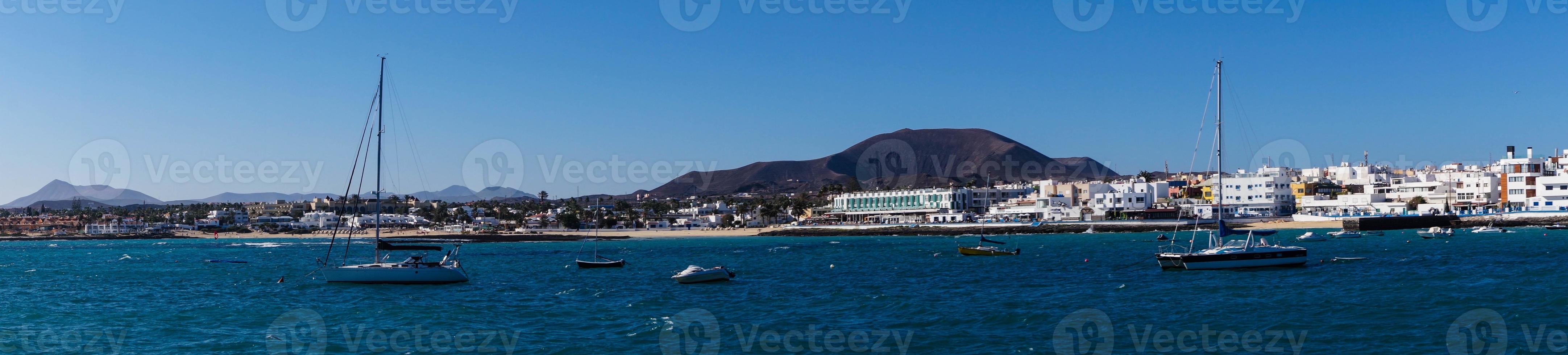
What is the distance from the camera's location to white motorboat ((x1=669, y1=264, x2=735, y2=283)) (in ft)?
134

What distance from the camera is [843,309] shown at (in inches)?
1183

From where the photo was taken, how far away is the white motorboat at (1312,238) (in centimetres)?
8006

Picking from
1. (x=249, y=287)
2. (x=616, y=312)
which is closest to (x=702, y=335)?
(x=616, y=312)

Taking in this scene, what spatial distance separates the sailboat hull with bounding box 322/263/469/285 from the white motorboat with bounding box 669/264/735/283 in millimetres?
8299

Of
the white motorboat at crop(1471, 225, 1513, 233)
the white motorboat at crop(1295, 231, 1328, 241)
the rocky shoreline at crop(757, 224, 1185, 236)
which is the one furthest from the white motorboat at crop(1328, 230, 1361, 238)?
the rocky shoreline at crop(757, 224, 1185, 236)

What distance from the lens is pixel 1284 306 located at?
28.5 m

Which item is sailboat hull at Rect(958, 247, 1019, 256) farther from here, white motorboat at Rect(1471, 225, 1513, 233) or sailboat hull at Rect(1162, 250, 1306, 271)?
white motorboat at Rect(1471, 225, 1513, 233)

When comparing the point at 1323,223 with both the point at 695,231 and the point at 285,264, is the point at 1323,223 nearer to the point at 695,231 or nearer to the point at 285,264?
the point at 695,231

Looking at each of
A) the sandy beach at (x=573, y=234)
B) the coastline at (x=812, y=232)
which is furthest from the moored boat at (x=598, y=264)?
the sandy beach at (x=573, y=234)

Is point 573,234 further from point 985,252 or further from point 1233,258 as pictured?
point 1233,258

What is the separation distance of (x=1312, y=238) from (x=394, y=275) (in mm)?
66503

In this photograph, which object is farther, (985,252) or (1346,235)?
(1346,235)

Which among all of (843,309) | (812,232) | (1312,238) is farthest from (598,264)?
(812,232)

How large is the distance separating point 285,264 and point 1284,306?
52280 mm
